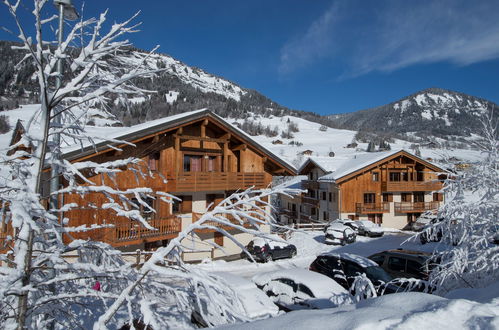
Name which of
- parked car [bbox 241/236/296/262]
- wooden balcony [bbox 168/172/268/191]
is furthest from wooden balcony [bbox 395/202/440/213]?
wooden balcony [bbox 168/172/268/191]

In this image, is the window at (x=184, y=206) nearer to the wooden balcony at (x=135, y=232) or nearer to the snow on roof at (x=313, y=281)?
the wooden balcony at (x=135, y=232)

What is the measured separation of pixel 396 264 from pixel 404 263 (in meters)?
0.36

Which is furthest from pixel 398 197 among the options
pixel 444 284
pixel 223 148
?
pixel 444 284

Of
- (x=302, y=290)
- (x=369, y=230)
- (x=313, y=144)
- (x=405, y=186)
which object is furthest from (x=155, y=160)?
(x=313, y=144)

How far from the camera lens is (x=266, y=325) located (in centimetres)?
282

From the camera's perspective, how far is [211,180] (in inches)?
715

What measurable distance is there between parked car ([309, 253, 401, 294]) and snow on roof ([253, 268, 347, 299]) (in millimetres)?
1559

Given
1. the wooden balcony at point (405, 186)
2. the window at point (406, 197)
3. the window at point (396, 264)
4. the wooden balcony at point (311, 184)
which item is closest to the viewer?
the window at point (396, 264)

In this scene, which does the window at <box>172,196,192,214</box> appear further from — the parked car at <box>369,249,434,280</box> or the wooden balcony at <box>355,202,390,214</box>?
the wooden balcony at <box>355,202,390,214</box>

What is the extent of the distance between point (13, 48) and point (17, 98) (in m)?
79.3

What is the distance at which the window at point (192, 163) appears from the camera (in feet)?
62.3

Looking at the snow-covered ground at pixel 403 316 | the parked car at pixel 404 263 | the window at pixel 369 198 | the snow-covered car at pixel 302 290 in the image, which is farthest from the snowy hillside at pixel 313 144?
the snow-covered ground at pixel 403 316

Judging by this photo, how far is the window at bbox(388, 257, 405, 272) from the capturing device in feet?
42.2

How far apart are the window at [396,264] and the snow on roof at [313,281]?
4.50 metres
